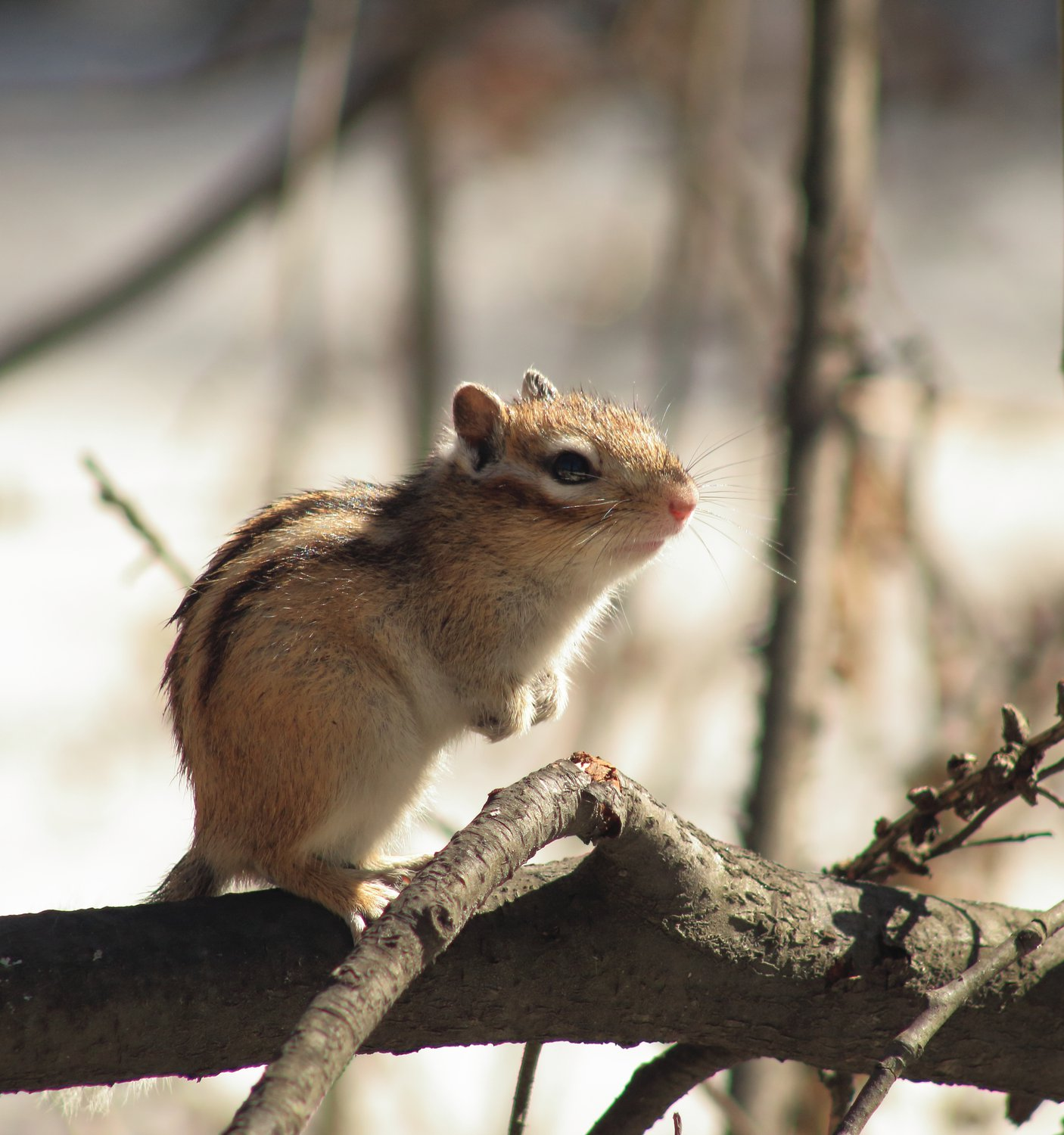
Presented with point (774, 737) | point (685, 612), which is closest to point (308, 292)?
point (774, 737)

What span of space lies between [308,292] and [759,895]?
9.73ft

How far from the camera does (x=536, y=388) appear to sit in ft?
9.73

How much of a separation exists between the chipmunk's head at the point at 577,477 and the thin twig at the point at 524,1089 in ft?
3.25

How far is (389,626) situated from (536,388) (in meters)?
0.87

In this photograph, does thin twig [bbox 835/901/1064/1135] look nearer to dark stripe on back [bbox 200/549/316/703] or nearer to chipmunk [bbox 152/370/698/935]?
chipmunk [bbox 152/370/698/935]

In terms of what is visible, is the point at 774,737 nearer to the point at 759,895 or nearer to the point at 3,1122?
the point at 759,895

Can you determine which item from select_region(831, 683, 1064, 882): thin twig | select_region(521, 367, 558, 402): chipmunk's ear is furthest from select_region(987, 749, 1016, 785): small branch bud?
select_region(521, 367, 558, 402): chipmunk's ear

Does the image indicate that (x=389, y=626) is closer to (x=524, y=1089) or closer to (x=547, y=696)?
(x=547, y=696)

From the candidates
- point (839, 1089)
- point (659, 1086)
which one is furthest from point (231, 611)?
point (839, 1089)

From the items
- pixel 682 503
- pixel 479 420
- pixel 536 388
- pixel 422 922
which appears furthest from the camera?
pixel 536 388

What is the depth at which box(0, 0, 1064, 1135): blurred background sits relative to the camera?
3.68 metres

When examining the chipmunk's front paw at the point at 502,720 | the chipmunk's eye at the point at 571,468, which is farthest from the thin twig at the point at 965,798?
the chipmunk's eye at the point at 571,468

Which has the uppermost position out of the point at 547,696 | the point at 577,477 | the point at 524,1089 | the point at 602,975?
the point at 577,477

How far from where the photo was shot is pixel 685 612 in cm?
614
